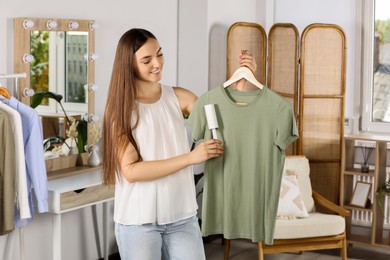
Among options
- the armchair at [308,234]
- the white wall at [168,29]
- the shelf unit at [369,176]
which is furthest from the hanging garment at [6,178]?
the shelf unit at [369,176]

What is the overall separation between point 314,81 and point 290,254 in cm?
133

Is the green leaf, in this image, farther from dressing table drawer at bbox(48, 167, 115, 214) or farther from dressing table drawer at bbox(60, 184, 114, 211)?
dressing table drawer at bbox(60, 184, 114, 211)

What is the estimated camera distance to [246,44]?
5.47 metres

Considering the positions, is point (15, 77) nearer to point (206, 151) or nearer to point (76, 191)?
point (76, 191)

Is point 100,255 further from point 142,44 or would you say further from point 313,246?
point 142,44

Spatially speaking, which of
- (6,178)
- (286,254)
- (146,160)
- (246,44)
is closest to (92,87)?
(6,178)

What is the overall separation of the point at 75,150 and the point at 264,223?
1996 mm

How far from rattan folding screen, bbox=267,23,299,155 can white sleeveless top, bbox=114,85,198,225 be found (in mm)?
3022

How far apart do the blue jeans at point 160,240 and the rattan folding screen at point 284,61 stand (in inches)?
122

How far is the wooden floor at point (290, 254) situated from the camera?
5062mm

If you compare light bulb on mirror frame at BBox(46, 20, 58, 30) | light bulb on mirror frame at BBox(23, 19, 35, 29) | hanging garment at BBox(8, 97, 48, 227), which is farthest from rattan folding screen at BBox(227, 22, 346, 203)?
hanging garment at BBox(8, 97, 48, 227)

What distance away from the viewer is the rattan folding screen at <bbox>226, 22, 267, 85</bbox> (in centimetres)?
537

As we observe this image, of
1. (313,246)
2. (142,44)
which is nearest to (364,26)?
(313,246)

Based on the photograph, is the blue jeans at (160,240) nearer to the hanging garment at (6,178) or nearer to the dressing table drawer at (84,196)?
the hanging garment at (6,178)
